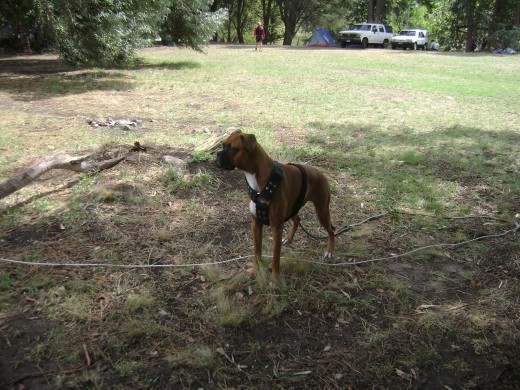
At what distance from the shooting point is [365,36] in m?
33.3

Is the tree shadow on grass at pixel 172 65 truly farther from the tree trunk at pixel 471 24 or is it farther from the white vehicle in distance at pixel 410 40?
the tree trunk at pixel 471 24

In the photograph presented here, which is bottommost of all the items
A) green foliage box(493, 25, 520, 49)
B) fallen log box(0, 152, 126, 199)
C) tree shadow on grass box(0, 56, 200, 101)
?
fallen log box(0, 152, 126, 199)

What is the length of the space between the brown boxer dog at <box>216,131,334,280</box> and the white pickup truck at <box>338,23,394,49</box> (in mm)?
33512

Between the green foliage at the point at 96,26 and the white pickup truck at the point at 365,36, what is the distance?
78.3 feet

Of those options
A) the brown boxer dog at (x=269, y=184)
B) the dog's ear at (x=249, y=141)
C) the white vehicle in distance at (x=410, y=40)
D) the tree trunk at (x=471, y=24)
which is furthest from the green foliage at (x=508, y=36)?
the dog's ear at (x=249, y=141)

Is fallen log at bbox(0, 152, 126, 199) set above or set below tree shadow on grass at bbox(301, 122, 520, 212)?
above

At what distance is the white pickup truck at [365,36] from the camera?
109ft

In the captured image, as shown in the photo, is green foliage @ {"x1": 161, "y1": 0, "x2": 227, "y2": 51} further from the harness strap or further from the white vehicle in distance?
the white vehicle in distance

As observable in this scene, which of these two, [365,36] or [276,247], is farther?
[365,36]

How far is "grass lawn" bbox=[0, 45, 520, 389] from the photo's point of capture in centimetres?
254

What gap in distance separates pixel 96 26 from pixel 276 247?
37.0ft

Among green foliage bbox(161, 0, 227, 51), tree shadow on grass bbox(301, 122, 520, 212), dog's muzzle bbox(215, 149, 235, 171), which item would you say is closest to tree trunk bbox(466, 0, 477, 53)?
green foliage bbox(161, 0, 227, 51)

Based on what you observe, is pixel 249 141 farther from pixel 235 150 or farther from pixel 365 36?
pixel 365 36

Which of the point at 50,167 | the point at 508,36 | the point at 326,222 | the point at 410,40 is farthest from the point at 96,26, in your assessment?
the point at 508,36
